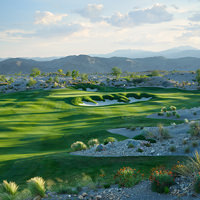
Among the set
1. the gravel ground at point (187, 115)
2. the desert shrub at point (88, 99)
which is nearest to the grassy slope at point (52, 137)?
the gravel ground at point (187, 115)

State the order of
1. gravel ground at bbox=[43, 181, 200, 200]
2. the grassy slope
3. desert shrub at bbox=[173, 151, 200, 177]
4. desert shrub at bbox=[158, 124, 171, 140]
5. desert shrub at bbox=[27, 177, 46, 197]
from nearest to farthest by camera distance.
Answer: gravel ground at bbox=[43, 181, 200, 200], desert shrub at bbox=[27, 177, 46, 197], desert shrub at bbox=[173, 151, 200, 177], the grassy slope, desert shrub at bbox=[158, 124, 171, 140]

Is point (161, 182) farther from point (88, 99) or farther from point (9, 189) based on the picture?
point (88, 99)

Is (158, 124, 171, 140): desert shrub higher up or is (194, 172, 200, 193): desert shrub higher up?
(194, 172, 200, 193): desert shrub

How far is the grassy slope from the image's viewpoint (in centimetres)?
1210

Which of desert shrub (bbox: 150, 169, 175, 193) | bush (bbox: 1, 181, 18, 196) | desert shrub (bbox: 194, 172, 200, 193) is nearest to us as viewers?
desert shrub (bbox: 194, 172, 200, 193)

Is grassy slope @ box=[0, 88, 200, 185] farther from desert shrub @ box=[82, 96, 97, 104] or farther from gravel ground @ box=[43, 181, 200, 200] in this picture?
desert shrub @ box=[82, 96, 97, 104]

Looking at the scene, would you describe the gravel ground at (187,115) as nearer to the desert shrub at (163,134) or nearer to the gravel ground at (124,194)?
the desert shrub at (163,134)

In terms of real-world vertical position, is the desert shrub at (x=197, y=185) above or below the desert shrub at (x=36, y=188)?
above

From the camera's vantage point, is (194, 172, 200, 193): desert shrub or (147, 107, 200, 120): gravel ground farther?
(147, 107, 200, 120): gravel ground

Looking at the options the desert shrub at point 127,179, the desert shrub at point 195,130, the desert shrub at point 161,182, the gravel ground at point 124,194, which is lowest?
the gravel ground at point 124,194

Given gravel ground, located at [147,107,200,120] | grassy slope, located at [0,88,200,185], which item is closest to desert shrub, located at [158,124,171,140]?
grassy slope, located at [0,88,200,185]

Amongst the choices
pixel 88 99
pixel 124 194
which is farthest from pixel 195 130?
pixel 88 99

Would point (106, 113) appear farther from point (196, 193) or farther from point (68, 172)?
point (196, 193)

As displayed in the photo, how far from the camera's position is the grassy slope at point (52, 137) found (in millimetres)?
12102
